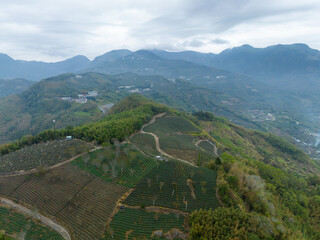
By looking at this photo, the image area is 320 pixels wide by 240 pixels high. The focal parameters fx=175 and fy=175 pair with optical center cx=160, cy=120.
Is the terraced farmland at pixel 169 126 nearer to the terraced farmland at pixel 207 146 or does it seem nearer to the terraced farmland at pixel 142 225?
the terraced farmland at pixel 207 146

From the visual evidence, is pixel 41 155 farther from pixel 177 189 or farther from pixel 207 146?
pixel 207 146

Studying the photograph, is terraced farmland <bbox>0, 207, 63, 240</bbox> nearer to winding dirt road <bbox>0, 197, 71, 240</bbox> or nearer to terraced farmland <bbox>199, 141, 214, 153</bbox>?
winding dirt road <bbox>0, 197, 71, 240</bbox>

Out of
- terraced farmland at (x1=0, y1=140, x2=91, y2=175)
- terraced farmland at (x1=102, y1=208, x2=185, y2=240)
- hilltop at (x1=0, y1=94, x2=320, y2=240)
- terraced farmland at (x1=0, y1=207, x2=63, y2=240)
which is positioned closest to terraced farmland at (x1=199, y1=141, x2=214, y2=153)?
hilltop at (x1=0, y1=94, x2=320, y2=240)

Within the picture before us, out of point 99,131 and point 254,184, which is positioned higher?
point 99,131

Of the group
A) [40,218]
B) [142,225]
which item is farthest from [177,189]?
[40,218]

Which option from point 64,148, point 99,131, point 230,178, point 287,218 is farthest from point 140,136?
point 287,218

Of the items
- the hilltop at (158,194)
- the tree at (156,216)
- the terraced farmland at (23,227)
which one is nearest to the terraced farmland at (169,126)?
the hilltop at (158,194)

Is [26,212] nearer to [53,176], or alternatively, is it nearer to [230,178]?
[53,176]
